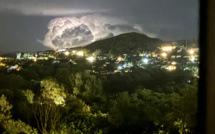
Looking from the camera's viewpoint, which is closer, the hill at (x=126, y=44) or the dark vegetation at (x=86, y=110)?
the dark vegetation at (x=86, y=110)

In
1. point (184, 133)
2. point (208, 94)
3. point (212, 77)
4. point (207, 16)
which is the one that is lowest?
→ point (184, 133)

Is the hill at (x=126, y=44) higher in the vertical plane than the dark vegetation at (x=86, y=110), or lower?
higher

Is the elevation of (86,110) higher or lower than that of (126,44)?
lower

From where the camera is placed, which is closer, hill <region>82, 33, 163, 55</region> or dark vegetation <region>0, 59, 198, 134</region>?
dark vegetation <region>0, 59, 198, 134</region>

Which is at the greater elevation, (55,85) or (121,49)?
(121,49)

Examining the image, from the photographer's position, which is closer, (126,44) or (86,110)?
(86,110)

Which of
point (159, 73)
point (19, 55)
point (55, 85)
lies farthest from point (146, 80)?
point (19, 55)

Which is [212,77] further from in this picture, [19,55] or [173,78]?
[19,55]

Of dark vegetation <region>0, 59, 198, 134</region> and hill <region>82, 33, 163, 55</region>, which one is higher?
hill <region>82, 33, 163, 55</region>
